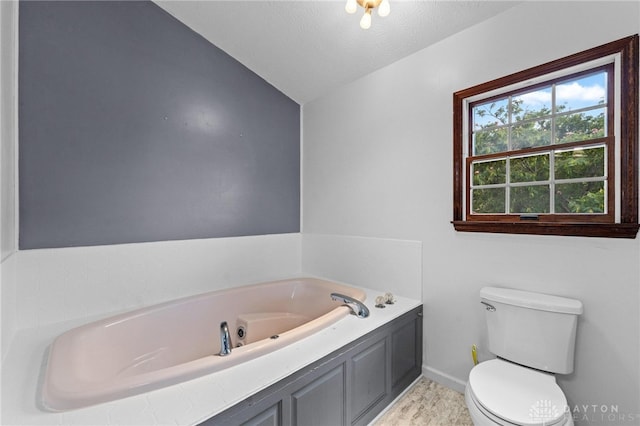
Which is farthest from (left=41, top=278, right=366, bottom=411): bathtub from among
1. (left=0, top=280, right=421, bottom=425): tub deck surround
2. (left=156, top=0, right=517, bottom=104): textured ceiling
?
(left=156, top=0, right=517, bottom=104): textured ceiling

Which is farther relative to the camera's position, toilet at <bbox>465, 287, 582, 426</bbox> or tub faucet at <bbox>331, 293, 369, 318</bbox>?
tub faucet at <bbox>331, 293, 369, 318</bbox>

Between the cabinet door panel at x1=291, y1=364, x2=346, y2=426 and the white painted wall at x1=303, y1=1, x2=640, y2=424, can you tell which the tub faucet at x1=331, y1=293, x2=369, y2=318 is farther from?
the white painted wall at x1=303, y1=1, x2=640, y2=424

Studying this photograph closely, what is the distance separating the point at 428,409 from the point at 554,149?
1694 mm

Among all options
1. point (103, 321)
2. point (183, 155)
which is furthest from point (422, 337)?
point (183, 155)

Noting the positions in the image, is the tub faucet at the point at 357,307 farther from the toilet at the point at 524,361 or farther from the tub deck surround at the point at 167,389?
the toilet at the point at 524,361

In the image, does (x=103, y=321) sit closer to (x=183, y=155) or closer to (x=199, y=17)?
(x=183, y=155)

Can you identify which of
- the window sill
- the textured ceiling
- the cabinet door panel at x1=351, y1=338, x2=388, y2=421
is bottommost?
the cabinet door panel at x1=351, y1=338, x2=388, y2=421

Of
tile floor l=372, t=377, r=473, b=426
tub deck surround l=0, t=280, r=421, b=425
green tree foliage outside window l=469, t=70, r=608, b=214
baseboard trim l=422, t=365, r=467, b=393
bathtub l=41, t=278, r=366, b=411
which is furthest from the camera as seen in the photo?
baseboard trim l=422, t=365, r=467, b=393

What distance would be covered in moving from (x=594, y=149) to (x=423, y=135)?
93cm

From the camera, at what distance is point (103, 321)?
1648mm

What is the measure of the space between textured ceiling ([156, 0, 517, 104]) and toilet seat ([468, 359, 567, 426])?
2.04 meters

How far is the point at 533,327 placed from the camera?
1488 mm

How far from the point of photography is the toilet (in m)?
1.17

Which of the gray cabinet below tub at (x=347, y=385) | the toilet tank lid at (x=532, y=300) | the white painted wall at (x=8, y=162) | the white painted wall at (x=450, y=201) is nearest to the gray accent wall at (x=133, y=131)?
the white painted wall at (x=8, y=162)
